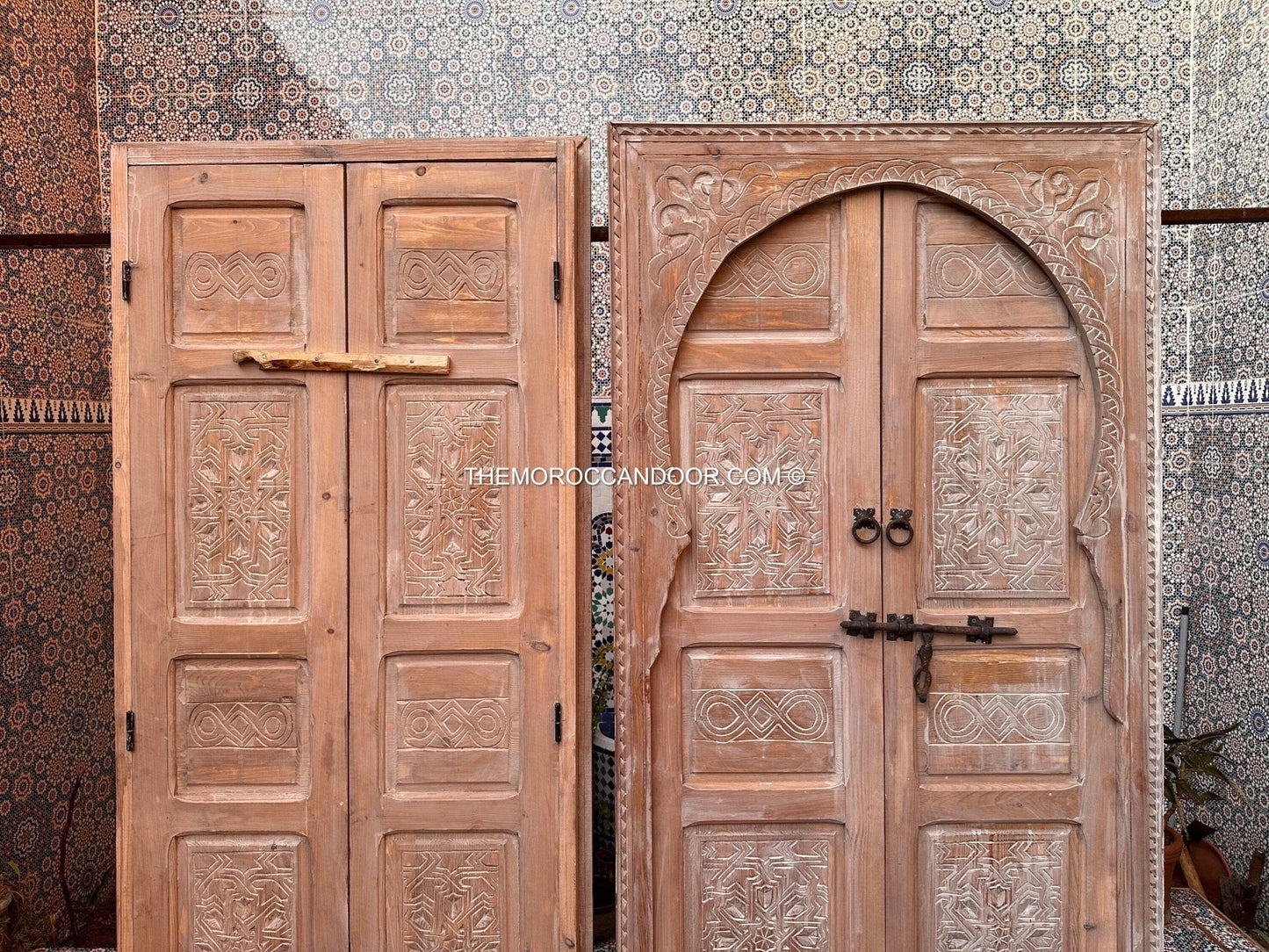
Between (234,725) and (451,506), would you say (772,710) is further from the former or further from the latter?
(234,725)

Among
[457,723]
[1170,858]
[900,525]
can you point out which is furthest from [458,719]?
[1170,858]

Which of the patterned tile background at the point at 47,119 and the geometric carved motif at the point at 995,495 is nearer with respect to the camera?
the geometric carved motif at the point at 995,495

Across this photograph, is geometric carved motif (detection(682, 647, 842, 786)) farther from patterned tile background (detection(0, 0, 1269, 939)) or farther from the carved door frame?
patterned tile background (detection(0, 0, 1269, 939))

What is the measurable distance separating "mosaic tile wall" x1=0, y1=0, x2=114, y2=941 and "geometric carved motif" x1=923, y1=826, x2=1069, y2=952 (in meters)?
2.77

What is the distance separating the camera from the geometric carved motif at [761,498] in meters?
2.05

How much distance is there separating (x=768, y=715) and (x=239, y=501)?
147 centimetres

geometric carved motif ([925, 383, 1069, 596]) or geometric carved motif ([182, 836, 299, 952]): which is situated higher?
geometric carved motif ([925, 383, 1069, 596])

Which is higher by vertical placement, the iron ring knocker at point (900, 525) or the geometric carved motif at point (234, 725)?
the iron ring knocker at point (900, 525)

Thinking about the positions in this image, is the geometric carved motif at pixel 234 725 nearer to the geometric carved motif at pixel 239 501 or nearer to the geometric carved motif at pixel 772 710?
the geometric carved motif at pixel 239 501

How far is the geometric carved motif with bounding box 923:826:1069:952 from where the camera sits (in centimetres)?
204

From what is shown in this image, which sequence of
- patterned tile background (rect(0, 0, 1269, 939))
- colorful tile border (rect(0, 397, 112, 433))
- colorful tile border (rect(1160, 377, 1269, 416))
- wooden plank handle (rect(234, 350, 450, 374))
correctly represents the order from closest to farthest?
wooden plank handle (rect(234, 350, 450, 374)) → colorful tile border (rect(0, 397, 112, 433)) → colorful tile border (rect(1160, 377, 1269, 416)) → patterned tile background (rect(0, 0, 1269, 939))

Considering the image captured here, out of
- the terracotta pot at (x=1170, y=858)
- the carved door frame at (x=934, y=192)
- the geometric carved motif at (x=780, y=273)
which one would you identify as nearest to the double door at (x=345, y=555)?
the carved door frame at (x=934, y=192)

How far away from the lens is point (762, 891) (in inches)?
80.6

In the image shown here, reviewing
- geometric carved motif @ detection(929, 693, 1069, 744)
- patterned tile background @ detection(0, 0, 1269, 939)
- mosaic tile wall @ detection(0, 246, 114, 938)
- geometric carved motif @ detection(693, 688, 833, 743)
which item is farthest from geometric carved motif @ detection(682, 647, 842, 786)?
mosaic tile wall @ detection(0, 246, 114, 938)
